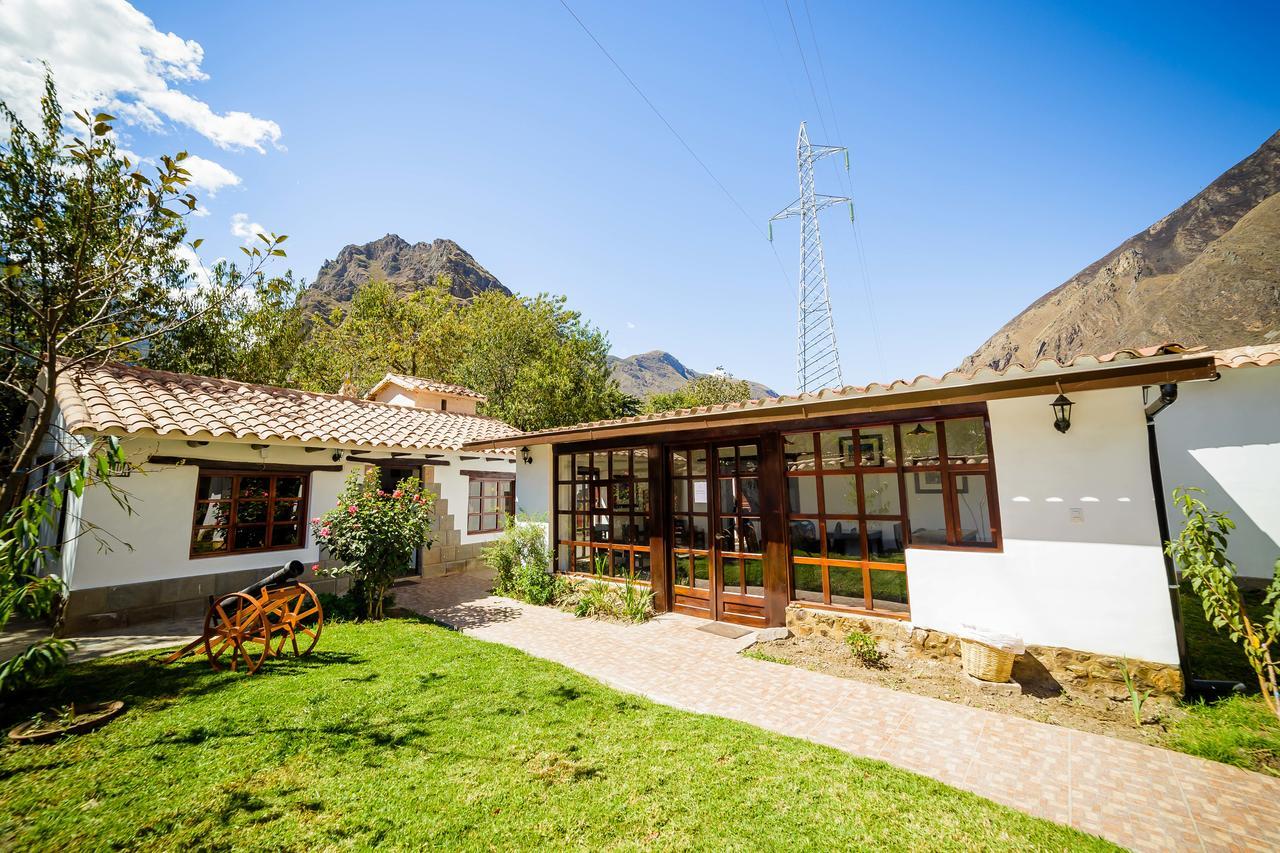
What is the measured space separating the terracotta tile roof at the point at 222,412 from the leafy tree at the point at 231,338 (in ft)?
20.1

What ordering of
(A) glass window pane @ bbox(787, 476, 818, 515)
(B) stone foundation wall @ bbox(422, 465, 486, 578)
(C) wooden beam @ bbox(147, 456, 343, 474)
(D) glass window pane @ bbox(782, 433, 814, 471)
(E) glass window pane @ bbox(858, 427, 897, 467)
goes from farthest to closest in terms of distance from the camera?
Result: (B) stone foundation wall @ bbox(422, 465, 486, 578)
(C) wooden beam @ bbox(147, 456, 343, 474)
(A) glass window pane @ bbox(787, 476, 818, 515)
(D) glass window pane @ bbox(782, 433, 814, 471)
(E) glass window pane @ bbox(858, 427, 897, 467)

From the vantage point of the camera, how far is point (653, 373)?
452 feet

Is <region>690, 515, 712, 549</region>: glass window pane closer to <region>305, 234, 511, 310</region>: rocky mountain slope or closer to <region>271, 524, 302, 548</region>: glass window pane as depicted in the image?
<region>271, 524, 302, 548</region>: glass window pane

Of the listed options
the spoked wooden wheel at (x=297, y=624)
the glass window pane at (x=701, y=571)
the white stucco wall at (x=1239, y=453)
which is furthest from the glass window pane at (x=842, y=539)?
the spoked wooden wheel at (x=297, y=624)

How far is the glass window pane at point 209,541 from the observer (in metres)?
7.90

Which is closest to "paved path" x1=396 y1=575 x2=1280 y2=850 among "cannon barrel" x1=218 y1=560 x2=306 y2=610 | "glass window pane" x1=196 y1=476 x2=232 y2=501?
"cannon barrel" x1=218 y1=560 x2=306 y2=610

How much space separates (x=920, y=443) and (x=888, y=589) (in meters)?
1.92

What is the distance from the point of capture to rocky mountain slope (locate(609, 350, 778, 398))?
119125 mm

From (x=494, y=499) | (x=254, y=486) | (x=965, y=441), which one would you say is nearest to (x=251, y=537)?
(x=254, y=486)

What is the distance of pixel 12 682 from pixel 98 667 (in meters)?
2.25

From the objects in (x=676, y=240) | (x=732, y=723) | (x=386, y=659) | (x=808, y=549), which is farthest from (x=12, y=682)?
(x=676, y=240)

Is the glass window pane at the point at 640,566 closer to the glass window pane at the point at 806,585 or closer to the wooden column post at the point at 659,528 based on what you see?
the wooden column post at the point at 659,528

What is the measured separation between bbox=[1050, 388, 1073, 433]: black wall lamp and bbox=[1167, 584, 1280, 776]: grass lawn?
101 inches

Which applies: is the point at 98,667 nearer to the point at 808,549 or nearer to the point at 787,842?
the point at 787,842
